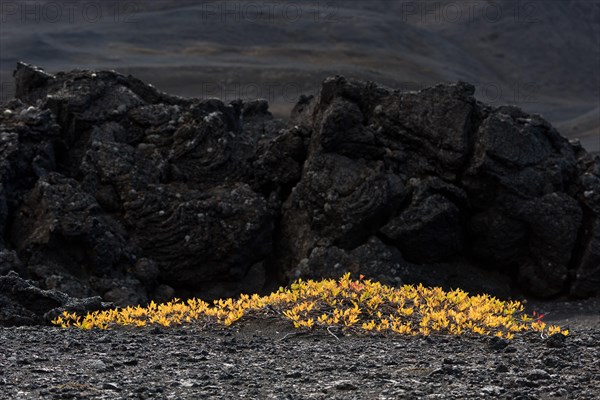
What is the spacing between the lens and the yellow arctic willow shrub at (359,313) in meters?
12.3

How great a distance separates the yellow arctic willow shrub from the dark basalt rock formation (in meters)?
6.96

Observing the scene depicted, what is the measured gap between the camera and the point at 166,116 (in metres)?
23.6

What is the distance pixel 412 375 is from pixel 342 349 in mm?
1584

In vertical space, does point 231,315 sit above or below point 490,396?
below

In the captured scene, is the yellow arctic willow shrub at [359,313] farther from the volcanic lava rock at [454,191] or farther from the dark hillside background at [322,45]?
the dark hillside background at [322,45]

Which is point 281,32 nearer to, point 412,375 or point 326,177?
point 326,177

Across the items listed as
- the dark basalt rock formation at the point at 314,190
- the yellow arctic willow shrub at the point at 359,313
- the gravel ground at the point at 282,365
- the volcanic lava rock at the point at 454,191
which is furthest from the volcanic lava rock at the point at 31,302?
the volcanic lava rock at the point at 454,191

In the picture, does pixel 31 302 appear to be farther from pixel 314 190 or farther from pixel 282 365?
pixel 314 190

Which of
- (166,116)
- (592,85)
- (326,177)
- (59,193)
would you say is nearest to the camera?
(59,193)

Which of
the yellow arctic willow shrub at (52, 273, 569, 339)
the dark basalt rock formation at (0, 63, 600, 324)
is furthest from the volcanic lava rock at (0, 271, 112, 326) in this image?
the dark basalt rock formation at (0, 63, 600, 324)

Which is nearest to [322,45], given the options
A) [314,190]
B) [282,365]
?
[314,190]

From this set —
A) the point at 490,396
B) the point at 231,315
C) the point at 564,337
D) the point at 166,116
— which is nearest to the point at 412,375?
the point at 490,396

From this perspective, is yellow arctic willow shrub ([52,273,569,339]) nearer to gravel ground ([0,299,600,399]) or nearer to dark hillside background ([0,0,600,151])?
gravel ground ([0,299,600,399])

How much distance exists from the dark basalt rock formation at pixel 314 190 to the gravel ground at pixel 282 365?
8.57 m
